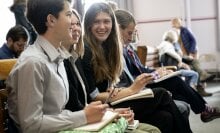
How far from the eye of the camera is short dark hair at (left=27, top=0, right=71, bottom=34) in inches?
51.9

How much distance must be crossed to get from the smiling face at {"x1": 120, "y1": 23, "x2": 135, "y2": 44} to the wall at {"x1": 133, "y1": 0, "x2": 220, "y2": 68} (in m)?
3.95

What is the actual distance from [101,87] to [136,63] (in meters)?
0.63

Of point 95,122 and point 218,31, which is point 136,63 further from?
point 218,31

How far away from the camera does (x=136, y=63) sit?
2.58m

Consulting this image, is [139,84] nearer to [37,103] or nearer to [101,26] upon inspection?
[101,26]

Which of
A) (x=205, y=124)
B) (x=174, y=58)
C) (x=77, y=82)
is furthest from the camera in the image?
(x=174, y=58)

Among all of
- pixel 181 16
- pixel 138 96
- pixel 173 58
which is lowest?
pixel 173 58

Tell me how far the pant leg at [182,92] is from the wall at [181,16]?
11.7ft

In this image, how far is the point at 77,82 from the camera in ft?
5.57

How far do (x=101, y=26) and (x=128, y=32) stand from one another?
1.13ft

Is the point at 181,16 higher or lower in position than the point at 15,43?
lower

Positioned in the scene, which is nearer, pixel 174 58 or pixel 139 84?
pixel 139 84

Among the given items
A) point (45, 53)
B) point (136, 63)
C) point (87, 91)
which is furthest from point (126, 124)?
point (136, 63)

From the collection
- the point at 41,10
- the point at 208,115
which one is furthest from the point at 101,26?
the point at 208,115
